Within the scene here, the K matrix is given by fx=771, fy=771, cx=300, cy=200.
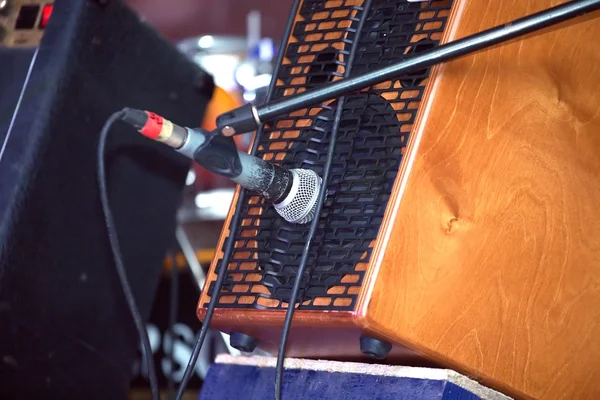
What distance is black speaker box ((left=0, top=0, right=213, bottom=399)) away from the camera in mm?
806

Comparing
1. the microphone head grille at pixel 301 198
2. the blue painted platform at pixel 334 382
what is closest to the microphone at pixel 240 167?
the microphone head grille at pixel 301 198

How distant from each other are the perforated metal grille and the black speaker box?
0.82ft

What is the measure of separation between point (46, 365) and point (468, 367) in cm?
48

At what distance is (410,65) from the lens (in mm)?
582

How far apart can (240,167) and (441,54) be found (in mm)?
173

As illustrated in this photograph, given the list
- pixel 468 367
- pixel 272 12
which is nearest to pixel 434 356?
pixel 468 367

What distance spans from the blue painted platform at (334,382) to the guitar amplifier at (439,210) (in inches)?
0.6

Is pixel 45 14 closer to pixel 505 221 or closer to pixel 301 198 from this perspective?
pixel 301 198

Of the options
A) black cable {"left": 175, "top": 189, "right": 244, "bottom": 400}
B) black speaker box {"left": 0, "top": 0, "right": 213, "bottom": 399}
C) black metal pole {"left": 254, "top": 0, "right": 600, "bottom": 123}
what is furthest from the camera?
black speaker box {"left": 0, "top": 0, "right": 213, "bottom": 399}

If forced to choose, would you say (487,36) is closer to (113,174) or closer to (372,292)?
(372,292)

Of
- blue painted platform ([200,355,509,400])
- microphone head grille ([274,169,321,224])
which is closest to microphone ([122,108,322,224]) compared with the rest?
microphone head grille ([274,169,321,224])

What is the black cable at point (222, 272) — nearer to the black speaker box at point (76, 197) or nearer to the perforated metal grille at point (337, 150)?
the perforated metal grille at point (337, 150)

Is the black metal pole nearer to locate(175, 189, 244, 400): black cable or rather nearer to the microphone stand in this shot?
the microphone stand

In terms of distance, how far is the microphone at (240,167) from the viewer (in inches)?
22.4
